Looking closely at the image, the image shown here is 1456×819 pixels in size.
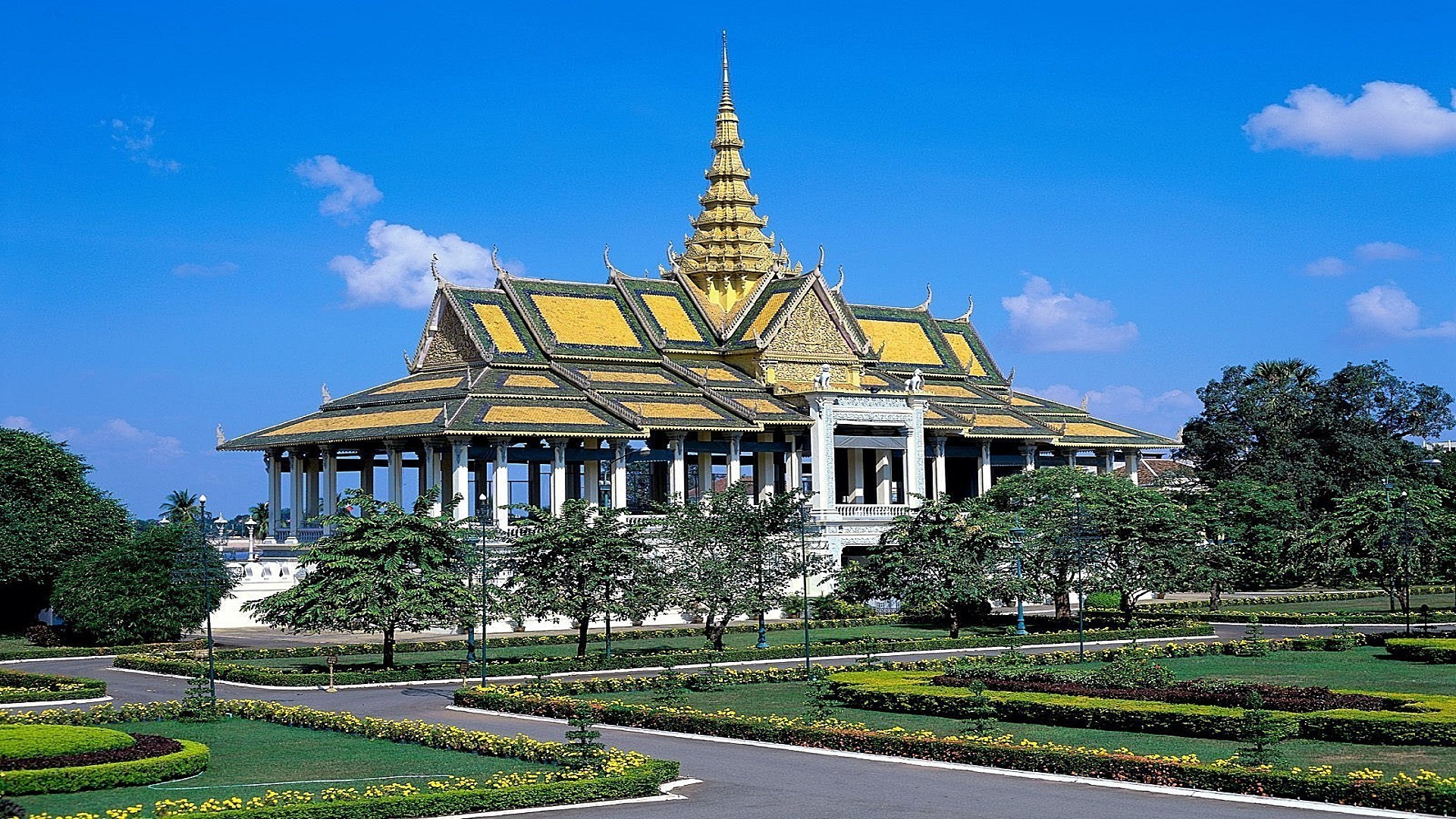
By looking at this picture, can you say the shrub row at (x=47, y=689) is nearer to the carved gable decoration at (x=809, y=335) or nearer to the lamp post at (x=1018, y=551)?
the lamp post at (x=1018, y=551)

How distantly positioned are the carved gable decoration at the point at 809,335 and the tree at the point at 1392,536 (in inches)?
882

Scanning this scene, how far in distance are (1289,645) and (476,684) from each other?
66.3ft

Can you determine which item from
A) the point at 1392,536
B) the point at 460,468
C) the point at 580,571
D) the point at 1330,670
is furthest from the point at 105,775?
the point at 1392,536

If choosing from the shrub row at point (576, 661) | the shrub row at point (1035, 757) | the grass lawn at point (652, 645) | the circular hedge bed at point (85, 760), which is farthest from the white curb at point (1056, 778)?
the grass lawn at point (652, 645)

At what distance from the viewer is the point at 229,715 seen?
33031 mm

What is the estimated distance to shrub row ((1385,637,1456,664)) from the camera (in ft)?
133

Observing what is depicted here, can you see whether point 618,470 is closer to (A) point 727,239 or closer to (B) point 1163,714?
(A) point 727,239

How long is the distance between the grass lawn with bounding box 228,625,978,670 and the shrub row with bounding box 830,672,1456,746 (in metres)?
13.1

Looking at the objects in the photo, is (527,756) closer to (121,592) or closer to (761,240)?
(121,592)

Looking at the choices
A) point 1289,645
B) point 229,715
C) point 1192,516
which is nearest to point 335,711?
point 229,715

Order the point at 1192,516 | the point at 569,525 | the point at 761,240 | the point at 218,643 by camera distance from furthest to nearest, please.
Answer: the point at 761,240 → the point at 1192,516 → the point at 218,643 → the point at 569,525

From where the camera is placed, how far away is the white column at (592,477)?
62594 mm

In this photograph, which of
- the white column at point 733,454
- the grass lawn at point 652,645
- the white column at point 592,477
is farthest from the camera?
the white column at point 733,454

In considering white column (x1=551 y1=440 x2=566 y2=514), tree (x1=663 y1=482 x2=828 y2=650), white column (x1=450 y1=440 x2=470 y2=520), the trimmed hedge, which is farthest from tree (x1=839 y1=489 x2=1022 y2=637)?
the trimmed hedge
